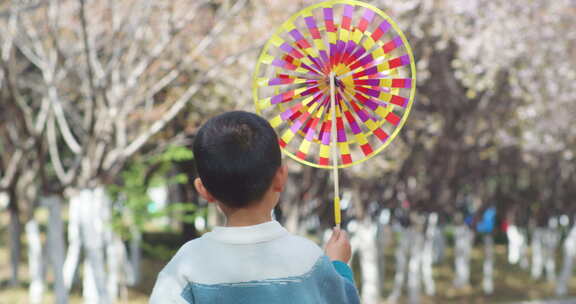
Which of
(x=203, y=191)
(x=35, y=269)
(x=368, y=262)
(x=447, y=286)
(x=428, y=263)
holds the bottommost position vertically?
(x=447, y=286)

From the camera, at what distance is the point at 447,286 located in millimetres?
25875

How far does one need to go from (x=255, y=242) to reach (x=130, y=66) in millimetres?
8081

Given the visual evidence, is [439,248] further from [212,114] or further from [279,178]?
[279,178]

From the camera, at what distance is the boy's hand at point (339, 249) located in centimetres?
251

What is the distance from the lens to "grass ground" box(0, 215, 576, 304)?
2009 cm

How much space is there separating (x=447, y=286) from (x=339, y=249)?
24168 mm

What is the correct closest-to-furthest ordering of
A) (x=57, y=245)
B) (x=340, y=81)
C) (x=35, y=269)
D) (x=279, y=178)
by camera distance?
Answer: (x=279, y=178)
(x=340, y=81)
(x=57, y=245)
(x=35, y=269)

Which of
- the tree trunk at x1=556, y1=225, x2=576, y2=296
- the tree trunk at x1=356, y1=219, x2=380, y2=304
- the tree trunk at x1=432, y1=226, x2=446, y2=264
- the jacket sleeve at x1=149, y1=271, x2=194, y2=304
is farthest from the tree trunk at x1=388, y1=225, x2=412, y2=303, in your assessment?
the jacket sleeve at x1=149, y1=271, x2=194, y2=304

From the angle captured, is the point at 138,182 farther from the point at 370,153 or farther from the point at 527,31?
the point at 370,153

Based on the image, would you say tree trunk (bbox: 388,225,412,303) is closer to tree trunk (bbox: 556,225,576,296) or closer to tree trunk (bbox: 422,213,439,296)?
tree trunk (bbox: 422,213,439,296)

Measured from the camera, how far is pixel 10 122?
1173 cm

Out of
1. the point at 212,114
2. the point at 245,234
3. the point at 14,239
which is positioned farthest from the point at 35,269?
the point at 245,234

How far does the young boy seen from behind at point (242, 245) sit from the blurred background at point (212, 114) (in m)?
5.56

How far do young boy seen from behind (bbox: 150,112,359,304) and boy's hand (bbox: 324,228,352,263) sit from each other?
225 mm
